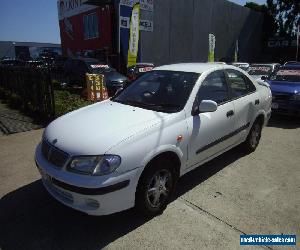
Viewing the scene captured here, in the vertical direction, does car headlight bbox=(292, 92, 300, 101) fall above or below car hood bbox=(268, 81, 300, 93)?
below

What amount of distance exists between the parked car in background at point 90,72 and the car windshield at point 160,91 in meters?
8.30

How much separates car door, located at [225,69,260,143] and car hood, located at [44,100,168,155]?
1638 millimetres

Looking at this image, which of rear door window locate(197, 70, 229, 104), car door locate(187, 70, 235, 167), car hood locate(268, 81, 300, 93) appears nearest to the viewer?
car door locate(187, 70, 235, 167)

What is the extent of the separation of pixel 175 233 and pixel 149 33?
20.7m

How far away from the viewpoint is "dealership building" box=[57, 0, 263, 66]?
2192 centimetres

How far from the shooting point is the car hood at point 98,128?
3084 millimetres

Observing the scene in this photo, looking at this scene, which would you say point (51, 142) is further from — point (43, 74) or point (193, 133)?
point (43, 74)

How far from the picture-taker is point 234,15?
3088cm

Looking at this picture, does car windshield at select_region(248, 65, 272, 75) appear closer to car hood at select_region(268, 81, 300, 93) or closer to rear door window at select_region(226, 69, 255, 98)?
car hood at select_region(268, 81, 300, 93)

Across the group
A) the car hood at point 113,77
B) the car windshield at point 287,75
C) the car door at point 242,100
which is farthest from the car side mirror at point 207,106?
the car hood at point 113,77

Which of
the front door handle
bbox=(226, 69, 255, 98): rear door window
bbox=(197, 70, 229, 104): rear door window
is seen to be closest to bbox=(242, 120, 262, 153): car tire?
bbox=(226, 69, 255, 98): rear door window

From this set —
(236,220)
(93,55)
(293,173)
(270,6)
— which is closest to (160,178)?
(236,220)

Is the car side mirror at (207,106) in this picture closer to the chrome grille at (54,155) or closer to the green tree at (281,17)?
the chrome grille at (54,155)

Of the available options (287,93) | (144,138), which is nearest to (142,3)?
(287,93)
